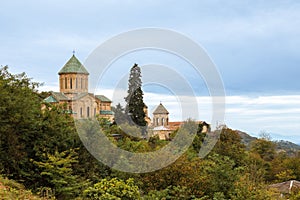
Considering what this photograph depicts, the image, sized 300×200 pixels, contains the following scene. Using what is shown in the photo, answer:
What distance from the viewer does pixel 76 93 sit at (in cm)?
4131

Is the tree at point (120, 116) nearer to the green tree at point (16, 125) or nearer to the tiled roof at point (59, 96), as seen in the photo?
the tiled roof at point (59, 96)

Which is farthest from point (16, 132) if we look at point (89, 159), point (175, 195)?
point (175, 195)

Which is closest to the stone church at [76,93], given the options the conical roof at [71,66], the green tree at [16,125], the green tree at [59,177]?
the conical roof at [71,66]

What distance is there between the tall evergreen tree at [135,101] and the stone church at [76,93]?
8903 millimetres

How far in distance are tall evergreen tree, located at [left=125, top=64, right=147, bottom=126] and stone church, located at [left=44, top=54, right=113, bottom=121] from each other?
8.90 m

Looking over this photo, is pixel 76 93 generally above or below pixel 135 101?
above

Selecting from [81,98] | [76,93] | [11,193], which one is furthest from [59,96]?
[11,193]

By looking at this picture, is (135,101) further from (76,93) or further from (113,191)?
(113,191)

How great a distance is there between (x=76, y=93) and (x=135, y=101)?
14508 millimetres

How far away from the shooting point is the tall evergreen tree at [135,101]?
28.2m

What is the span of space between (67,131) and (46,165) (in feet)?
8.57

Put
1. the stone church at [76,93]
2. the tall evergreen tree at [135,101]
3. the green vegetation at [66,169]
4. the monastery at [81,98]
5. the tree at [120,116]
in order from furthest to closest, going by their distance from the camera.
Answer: the monastery at [81,98], the stone church at [76,93], the tree at [120,116], the tall evergreen tree at [135,101], the green vegetation at [66,169]

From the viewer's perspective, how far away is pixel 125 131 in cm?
2522

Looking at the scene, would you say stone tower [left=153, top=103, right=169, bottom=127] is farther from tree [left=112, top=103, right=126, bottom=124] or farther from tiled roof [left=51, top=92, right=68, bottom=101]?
tree [left=112, top=103, right=126, bottom=124]
